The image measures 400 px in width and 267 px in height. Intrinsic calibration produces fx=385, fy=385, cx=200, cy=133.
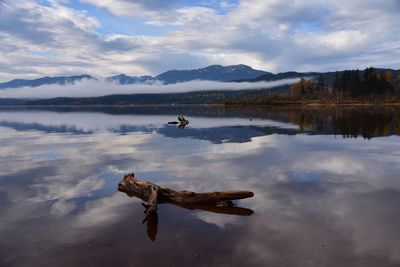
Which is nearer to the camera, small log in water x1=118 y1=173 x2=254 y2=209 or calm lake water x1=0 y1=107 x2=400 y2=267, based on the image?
calm lake water x1=0 y1=107 x2=400 y2=267

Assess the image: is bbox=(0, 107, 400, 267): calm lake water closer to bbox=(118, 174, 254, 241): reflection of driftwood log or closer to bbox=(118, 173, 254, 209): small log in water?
bbox=(118, 174, 254, 241): reflection of driftwood log

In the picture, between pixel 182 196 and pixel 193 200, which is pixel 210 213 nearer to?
pixel 193 200

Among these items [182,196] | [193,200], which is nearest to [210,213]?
[193,200]

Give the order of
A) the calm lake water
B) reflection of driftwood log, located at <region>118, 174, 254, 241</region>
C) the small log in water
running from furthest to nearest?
1. the small log in water
2. reflection of driftwood log, located at <region>118, 174, 254, 241</region>
3. the calm lake water

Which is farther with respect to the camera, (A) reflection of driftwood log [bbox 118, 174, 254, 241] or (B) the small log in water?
(B) the small log in water

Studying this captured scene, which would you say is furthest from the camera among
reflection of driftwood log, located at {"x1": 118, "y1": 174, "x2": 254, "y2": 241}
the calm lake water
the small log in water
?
the small log in water

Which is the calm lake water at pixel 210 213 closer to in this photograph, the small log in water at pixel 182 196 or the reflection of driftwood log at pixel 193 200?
the reflection of driftwood log at pixel 193 200

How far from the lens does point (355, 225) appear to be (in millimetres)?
17719

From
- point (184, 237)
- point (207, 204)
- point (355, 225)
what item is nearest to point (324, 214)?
point (355, 225)

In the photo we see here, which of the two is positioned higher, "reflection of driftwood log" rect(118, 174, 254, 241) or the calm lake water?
"reflection of driftwood log" rect(118, 174, 254, 241)

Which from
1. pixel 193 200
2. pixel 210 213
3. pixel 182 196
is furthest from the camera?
pixel 182 196

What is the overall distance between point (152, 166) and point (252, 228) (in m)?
17.6

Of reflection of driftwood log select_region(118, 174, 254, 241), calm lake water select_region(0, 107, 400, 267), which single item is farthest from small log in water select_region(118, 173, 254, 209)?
calm lake water select_region(0, 107, 400, 267)

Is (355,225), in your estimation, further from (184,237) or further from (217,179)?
(217,179)
